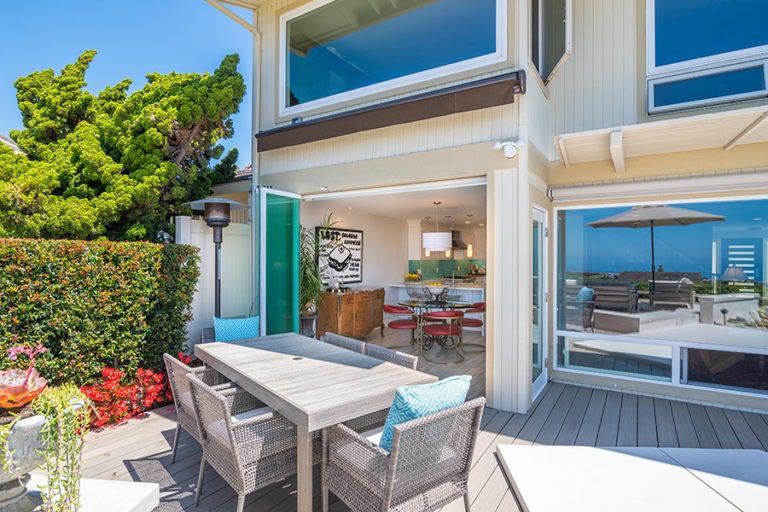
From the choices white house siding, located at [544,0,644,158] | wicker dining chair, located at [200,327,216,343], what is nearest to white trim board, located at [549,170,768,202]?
white house siding, located at [544,0,644,158]

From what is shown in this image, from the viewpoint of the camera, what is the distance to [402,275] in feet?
34.7

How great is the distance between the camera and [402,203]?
769cm

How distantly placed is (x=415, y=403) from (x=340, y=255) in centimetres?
627

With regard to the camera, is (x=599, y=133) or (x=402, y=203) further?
(x=402, y=203)

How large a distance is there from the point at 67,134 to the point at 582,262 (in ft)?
23.7

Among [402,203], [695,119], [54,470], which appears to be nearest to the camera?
[54,470]

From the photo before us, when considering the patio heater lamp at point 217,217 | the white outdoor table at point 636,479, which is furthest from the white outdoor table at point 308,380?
the patio heater lamp at point 217,217

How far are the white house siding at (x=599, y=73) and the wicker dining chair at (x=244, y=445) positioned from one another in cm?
466

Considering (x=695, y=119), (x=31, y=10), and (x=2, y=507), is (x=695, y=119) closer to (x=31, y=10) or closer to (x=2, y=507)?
(x=2, y=507)

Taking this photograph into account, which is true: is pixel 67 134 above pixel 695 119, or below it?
above

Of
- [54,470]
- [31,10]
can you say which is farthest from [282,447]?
[31,10]

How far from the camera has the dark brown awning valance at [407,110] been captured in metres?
3.94

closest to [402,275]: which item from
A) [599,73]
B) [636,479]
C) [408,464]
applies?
[599,73]

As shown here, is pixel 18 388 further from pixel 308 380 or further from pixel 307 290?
pixel 307 290
